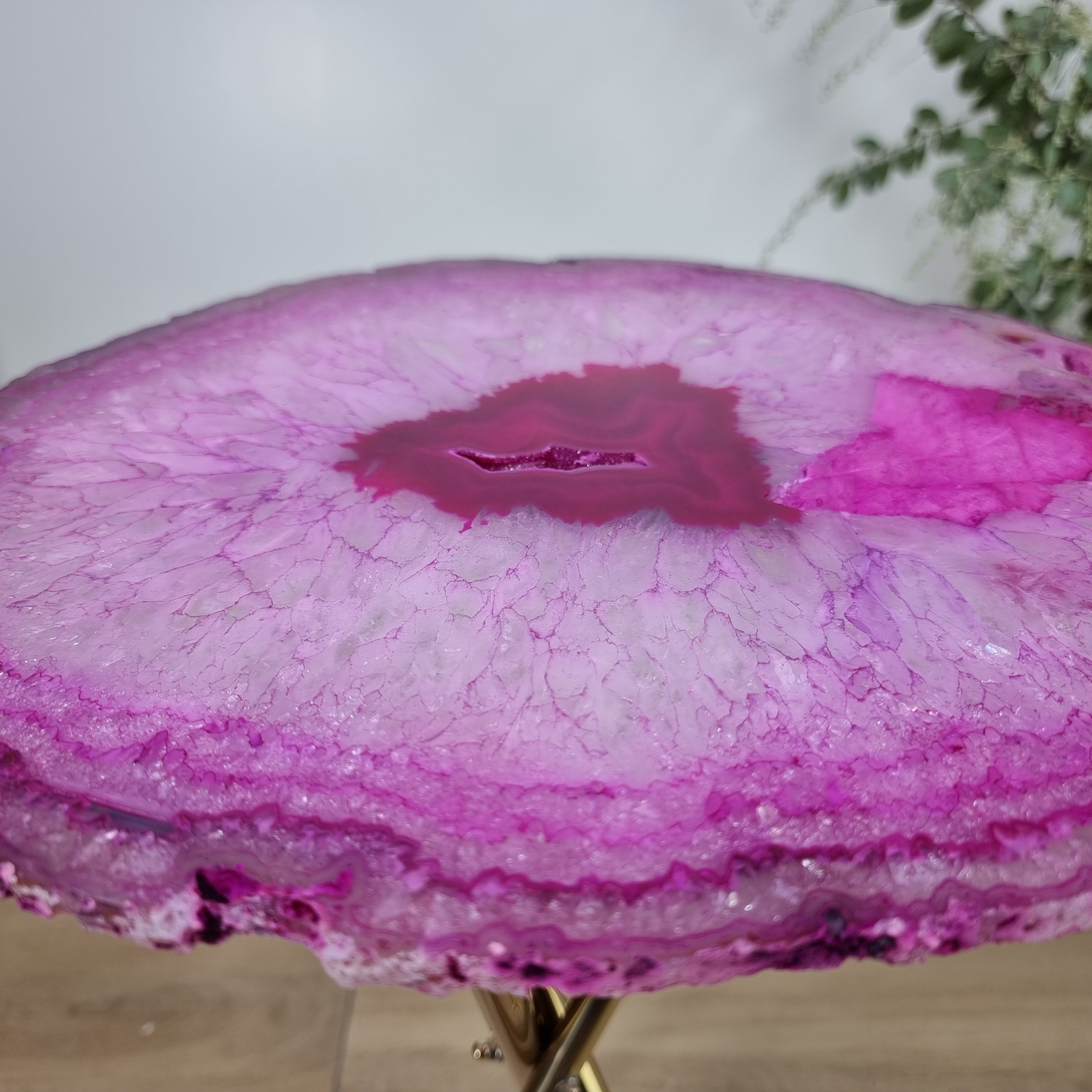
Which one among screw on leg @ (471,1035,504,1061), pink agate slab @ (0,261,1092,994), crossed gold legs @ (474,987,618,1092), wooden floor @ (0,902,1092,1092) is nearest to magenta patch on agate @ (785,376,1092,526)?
pink agate slab @ (0,261,1092,994)

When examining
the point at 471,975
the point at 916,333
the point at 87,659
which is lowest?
the point at 471,975

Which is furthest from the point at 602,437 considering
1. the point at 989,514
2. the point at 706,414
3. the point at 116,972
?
the point at 116,972

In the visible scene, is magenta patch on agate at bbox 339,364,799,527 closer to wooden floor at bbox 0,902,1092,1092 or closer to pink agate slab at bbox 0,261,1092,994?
pink agate slab at bbox 0,261,1092,994

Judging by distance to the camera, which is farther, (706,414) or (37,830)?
(706,414)

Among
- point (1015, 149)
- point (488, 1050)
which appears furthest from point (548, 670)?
point (1015, 149)

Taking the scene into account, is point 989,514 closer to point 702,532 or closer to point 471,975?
point 702,532

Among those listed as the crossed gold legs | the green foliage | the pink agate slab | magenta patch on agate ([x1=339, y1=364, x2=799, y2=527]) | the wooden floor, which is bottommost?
the wooden floor
